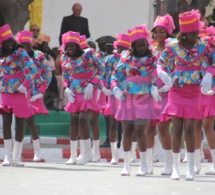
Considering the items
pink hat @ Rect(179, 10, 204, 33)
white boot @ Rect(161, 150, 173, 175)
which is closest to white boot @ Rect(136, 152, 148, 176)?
white boot @ Rect(161, 150, 173, 175)

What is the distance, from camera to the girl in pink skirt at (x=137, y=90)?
14297 mm

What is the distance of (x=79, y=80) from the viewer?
17.1m

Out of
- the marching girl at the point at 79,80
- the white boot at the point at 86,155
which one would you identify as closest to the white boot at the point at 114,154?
the white boot at the point at 86,155

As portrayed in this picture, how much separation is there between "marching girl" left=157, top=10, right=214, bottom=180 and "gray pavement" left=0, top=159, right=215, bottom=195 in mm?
413

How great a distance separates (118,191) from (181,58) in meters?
2.21

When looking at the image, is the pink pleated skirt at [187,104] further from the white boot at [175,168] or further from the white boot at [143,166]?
the white boot at [143,166]

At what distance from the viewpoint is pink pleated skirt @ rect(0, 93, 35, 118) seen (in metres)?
15.8

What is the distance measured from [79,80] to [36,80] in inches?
38.1

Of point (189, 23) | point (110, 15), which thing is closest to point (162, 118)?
point (189, 23)

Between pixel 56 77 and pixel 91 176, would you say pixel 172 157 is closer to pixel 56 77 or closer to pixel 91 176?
pixel 91 176

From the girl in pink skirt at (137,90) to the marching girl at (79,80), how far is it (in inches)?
103

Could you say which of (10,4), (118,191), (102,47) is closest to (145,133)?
(118,191)

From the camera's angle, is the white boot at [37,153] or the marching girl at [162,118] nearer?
the marching girl at [162,118]

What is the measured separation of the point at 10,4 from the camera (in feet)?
69.1
